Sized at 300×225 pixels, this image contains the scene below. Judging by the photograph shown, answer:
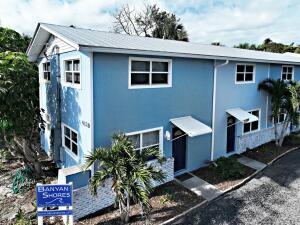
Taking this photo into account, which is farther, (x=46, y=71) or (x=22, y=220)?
(x=46, y=71)

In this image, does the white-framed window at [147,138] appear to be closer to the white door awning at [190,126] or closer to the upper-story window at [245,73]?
the white door awning at [190,126]

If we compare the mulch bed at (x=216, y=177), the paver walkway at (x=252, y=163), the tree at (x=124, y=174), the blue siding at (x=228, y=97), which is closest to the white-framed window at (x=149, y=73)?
the tree at (x=124, y=174)

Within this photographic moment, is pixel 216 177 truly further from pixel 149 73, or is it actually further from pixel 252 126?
pixel 252 126

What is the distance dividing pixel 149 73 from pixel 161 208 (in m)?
5.78

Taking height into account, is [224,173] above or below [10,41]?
below

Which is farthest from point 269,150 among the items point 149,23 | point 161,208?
point 149,23

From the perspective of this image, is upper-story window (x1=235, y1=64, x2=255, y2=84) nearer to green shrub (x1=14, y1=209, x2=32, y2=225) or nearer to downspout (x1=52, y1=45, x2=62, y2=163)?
downspout (x1=52, y1=45, x2=62, y2=163)

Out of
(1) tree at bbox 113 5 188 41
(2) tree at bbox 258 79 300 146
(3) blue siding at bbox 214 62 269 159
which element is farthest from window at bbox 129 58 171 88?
(1) tree at bbox 113 5 188 41

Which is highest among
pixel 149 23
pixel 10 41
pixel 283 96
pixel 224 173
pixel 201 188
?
pixel 149 23

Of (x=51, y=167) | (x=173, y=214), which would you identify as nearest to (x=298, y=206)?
(x=173, y=214)

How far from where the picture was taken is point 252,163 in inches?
530

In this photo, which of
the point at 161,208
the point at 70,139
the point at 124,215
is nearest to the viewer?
the point at 124,215

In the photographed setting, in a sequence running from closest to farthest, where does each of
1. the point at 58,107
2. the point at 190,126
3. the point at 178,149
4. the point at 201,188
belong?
the point at 201,188, the point at 190,126, the point at 178,149, the point at 58,107

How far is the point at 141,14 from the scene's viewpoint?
143 feet
